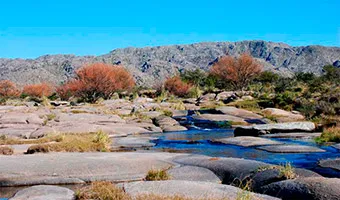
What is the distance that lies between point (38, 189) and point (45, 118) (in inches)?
1001

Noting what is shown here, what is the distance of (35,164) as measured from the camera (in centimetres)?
1527

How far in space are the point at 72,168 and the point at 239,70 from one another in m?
76.8

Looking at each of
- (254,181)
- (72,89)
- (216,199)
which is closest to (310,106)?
(254,181)

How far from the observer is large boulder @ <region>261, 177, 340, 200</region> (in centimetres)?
999

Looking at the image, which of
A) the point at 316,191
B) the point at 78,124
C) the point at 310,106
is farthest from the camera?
the point at 310,106

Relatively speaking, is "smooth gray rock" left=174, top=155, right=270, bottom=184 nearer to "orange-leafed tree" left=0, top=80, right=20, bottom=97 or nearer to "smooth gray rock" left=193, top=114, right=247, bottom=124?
"smooth gray rock" left=193, top=114, right=247, bottom=124

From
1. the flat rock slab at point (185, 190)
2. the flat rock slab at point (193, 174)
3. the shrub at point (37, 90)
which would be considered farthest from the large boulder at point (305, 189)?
the shrub at point (37, 90)

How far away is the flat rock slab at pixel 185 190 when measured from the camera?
1001 cm

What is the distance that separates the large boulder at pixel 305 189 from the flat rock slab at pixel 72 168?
4946mm

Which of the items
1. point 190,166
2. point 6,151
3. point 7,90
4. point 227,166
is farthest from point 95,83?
point 227,166

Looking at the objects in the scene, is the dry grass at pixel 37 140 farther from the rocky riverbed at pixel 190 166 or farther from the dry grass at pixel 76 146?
the dry grass at pixel 76 146

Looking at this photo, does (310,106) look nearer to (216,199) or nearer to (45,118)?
(45,118)

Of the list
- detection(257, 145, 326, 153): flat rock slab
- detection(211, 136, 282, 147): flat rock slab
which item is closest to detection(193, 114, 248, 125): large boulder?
detection(211, 136, 282, 147): flat rock slab

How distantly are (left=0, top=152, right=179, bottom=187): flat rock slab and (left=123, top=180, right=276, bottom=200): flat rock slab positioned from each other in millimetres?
2885
